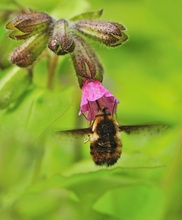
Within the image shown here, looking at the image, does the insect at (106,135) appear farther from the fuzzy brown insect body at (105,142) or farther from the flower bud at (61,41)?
the flower bud at (61,41)

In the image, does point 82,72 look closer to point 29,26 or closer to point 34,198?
point 29,26

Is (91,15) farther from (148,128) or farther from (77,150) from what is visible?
(77,150)

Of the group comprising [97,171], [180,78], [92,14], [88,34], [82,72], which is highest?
[180,78]

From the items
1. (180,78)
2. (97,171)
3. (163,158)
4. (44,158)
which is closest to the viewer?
(97,171)

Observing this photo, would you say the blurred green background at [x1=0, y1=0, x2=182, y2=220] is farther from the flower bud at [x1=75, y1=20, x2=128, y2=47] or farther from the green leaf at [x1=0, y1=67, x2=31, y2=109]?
the flower bud at [x1=75, y1=20, x2=128, y2=47]

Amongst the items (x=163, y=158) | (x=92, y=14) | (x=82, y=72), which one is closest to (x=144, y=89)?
(x=163, y=158)

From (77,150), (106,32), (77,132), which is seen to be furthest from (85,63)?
(77,150)

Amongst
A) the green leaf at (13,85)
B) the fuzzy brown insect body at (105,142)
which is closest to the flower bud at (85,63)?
the fuzzy brown insect body at (105,142)
